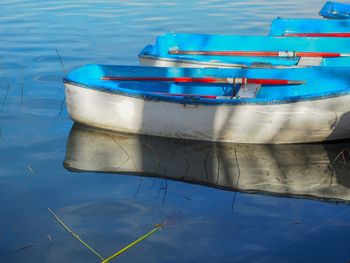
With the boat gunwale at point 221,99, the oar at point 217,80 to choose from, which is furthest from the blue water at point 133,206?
the oar at point 217,80

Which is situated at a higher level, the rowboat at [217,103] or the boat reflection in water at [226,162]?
the rowboat at [217,103]

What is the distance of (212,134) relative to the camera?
708 centimetres

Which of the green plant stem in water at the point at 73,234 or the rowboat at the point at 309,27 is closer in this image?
the green plant stem in water at the point at 73,234

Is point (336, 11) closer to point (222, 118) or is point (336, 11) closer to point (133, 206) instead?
point (222, 118)

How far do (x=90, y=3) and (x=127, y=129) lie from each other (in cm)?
1227

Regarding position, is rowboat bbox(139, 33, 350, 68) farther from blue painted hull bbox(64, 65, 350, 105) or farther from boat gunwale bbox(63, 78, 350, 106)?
Answer: boat gunwale bbox(63, 78, 350, 106)

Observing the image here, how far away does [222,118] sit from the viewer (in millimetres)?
6918

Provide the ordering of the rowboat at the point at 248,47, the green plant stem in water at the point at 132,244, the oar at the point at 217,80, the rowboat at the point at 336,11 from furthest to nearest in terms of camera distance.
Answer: the rowboat at the point at 336,11, the rowboat at the point at 248,47, the oar at the point at 217,80, the green plant stem in water at the point at 132,244

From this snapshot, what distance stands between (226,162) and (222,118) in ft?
1.84

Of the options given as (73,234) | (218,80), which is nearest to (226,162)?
(218,80)

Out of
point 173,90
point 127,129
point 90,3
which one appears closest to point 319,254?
Answer: point 127,129

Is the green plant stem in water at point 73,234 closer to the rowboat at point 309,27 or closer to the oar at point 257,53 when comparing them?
the oar at point 257,53

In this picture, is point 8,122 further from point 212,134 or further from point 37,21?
point 37,21

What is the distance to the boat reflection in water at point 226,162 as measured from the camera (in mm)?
6062
